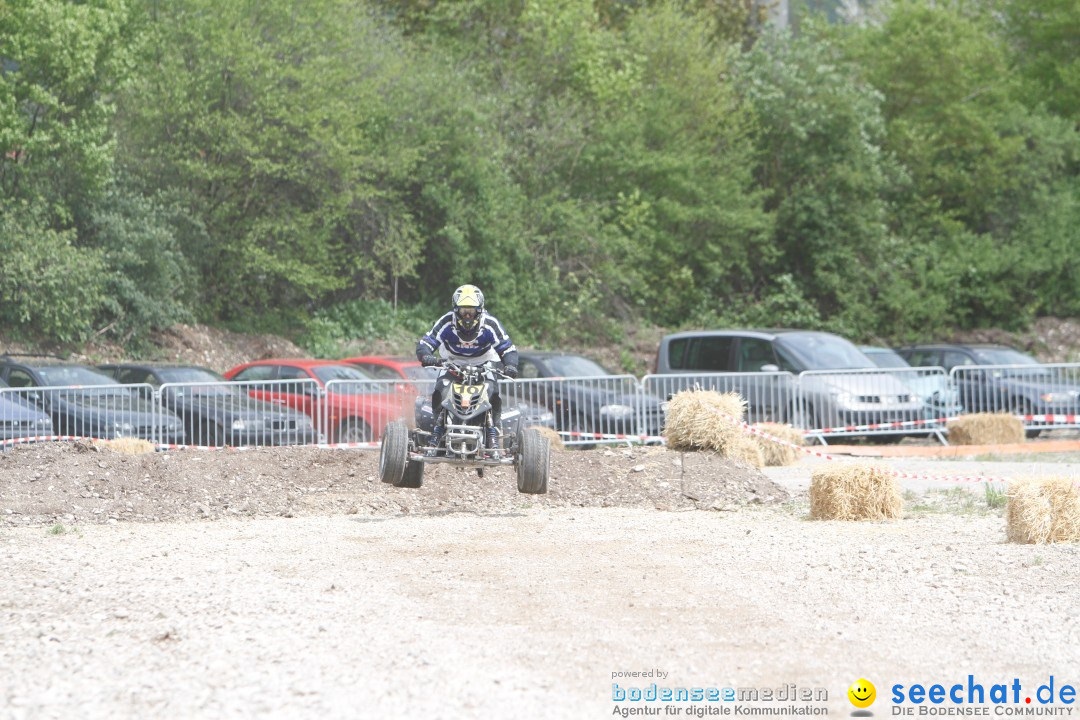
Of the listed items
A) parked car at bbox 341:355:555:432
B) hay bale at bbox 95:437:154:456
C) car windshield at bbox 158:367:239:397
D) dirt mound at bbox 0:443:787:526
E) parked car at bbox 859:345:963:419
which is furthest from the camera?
parked car at bbox 859:345:963:419

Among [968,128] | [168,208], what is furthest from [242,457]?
[968,128]

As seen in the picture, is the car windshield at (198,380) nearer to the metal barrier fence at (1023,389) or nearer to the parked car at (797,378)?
the parked car at (797,378)

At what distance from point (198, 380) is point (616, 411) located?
644 cm

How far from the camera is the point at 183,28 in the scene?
30719 millimetres

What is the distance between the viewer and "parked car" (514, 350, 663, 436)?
2125 cm

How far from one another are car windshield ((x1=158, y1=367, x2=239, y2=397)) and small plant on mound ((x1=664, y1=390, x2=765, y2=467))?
21.5 feet

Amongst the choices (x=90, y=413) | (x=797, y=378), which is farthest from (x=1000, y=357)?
(x=90, y=413)

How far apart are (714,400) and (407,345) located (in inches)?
693

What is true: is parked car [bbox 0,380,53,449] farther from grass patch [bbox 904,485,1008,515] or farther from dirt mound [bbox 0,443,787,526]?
grass patch [bbox 904,485,1008,515]

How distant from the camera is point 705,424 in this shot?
1645cm

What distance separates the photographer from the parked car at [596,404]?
69.7 ft

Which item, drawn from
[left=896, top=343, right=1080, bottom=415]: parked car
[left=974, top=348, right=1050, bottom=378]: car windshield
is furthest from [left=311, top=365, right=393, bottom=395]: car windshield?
[left=974, top=348, right=1050, bottom=378]: car windshield

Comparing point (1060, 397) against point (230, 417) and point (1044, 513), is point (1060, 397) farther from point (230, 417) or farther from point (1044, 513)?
point (1044, 513)

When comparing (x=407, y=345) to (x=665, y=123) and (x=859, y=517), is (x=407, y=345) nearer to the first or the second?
(x=665, y=123)
